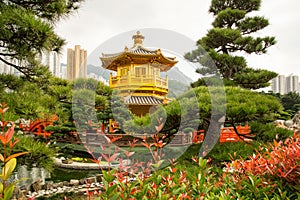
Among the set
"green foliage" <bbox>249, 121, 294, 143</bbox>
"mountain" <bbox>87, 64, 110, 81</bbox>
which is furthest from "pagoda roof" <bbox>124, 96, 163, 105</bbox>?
"green foliage" <bbox>249, 121, 294, 143</bbox>

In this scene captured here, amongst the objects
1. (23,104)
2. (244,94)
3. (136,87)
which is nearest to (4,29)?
(23,104)

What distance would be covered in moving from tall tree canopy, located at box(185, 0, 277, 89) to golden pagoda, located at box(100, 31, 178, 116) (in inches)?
41.8

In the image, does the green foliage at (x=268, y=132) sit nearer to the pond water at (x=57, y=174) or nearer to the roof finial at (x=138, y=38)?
the roof finial at (x=138, y=38)

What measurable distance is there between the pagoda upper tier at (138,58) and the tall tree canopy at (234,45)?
857 mm

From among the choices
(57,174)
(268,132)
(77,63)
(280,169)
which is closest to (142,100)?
(77,63)

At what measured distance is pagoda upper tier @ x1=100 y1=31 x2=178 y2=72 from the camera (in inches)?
184

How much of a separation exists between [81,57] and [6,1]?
6.12ft

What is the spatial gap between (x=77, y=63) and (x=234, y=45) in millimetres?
3421

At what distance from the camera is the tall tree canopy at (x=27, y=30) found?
1.57 meters

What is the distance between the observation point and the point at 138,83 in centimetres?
459

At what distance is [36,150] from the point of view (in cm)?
152

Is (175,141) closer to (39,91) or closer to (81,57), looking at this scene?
(81,57)

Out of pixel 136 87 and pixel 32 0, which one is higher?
pixel 32 0

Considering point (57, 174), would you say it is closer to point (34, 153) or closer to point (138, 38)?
point (138, 38)
